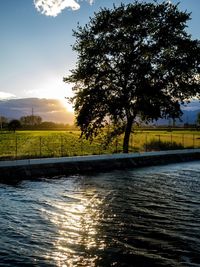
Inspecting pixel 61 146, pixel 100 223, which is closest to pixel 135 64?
pixel 61 146

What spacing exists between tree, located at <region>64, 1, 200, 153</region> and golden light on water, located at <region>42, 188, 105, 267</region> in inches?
848

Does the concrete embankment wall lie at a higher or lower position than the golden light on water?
higher

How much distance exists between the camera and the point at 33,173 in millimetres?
33094

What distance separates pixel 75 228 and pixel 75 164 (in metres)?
19.9

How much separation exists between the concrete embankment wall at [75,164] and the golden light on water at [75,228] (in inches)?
382

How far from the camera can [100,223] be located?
1747 cm

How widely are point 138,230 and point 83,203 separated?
5.86 m

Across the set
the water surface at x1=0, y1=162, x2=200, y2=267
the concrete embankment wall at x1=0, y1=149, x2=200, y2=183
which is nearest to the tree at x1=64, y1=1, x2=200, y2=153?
the concrete embankment wall at x1=0, y1=149, x2=200, y2=183

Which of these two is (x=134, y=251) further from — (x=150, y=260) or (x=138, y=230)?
(x=138, y=230)

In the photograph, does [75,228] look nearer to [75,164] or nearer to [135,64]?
[75,164]

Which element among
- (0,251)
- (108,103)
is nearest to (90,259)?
(0,251)

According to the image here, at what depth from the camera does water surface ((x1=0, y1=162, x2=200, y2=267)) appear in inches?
525

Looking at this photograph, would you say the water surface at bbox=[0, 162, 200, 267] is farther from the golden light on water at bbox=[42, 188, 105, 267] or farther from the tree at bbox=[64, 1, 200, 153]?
the tree at bbox=[64, 1, 200, 153]

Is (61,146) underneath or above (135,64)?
underneath
